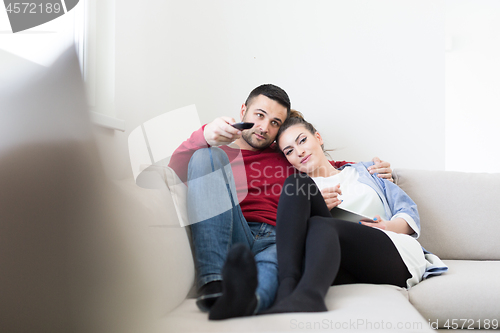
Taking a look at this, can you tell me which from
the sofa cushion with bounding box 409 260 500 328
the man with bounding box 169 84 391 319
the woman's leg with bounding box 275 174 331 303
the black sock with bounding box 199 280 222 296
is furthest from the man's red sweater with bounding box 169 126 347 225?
the sofa cushion with bounding box 409 260 500 328

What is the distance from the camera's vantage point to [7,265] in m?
0.29

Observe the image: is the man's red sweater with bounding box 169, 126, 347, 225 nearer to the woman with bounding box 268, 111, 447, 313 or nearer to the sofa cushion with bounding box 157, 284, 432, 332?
the woman with bounding box 268, 111, 447, 313

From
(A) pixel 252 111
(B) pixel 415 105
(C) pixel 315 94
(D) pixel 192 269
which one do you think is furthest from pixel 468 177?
(D) pixel 192 269

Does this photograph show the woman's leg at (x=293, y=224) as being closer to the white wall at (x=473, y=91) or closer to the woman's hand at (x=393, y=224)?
the woman's hand at (x=393, y=224)

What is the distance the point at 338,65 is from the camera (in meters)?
1.83

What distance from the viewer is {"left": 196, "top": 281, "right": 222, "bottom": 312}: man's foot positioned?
66 centimetres

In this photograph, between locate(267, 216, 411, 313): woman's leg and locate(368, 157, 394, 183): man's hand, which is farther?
locate(368, 157, 394, 183): man's hand

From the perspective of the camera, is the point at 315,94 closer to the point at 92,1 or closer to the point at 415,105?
the point at 415,105

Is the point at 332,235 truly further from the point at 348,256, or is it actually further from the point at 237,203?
the point at 237,203

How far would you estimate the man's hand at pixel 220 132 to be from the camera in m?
1.05

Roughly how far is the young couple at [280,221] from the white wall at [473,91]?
2.67 meters

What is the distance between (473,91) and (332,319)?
3783mm

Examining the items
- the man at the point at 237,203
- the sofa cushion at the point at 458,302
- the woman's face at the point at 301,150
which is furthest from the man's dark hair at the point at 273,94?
the sofa cushion at the point at 458,302

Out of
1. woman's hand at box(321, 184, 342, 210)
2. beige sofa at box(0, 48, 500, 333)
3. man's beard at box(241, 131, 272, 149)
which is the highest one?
beige sofa at box(0, 48, 500, 333)
